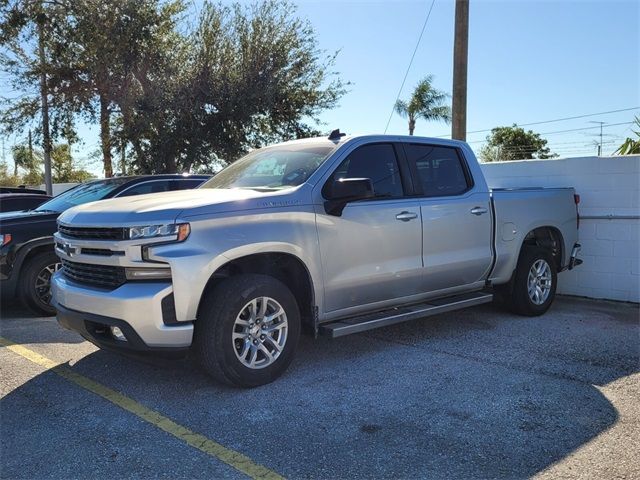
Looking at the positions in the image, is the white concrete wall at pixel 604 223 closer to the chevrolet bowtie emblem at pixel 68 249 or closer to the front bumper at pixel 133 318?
the front bumper at pixel 133 318

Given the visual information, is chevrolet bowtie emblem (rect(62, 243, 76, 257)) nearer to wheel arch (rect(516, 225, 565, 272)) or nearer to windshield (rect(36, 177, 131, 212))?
windshield (rect(36, 177, 131, 212))

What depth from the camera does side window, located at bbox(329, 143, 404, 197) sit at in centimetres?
504

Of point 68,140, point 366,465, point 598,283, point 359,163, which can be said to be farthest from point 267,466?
point 68,140

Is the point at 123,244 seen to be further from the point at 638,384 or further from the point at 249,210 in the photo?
the point at 638,384

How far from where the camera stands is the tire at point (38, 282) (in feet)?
22.3

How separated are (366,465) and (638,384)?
2671 mm

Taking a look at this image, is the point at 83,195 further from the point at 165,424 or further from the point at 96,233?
the point at 165,424

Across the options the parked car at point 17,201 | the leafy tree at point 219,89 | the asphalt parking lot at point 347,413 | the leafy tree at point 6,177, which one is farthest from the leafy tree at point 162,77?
the leafy tree at point 6,177

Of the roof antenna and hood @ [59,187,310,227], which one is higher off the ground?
the roof antenna

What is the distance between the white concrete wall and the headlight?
600cm

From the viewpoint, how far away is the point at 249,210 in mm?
4246

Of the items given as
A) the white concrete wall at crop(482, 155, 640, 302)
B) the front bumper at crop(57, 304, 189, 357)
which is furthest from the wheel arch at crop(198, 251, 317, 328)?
the white concrete wall at crop(482, 155, 640, 302)

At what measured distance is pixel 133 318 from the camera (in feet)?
12.7

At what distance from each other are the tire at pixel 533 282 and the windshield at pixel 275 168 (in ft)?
9.78
